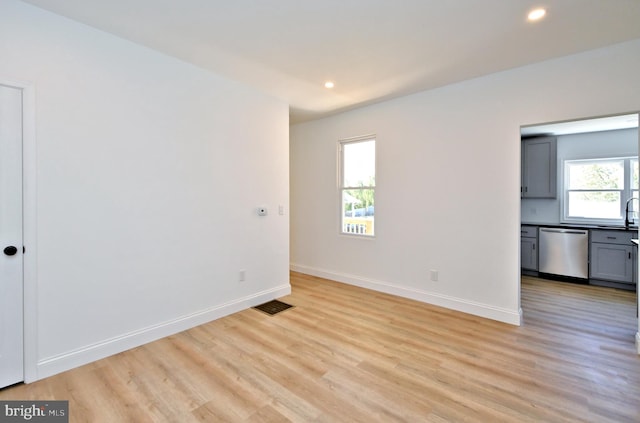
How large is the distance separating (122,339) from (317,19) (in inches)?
120

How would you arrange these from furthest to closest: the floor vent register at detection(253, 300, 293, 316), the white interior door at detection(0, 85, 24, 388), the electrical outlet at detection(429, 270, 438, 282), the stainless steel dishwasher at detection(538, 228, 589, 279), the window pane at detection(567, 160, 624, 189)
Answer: the window pane at detection(567, 160, 624, 189), the stainless steel dishwasher at detection(538, 228, 589, 279), the electrical outlet at detection(429, 270, 438, 282), the floor vent register at detection(253, 300, 293, 316), the white interior door at detection(0, 85, 24, 388)

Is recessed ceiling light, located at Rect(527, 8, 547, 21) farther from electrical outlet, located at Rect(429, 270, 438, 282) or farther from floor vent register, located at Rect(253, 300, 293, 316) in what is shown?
floor vent register, located at Rect(253, 300, 293, 316)

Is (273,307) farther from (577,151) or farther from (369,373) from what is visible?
(577,151)

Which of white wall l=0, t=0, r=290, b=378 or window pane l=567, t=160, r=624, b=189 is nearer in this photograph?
white wall l=0, t=0, r=290, b=378

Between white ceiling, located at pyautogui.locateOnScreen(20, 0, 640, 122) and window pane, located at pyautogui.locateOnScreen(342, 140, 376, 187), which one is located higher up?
white ceiling, located at pyautogui.locateOnScreen(20, 0, 640, 122)

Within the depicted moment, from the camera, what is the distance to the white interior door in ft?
6.84

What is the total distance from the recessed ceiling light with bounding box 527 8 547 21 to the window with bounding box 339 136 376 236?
7.63 ft

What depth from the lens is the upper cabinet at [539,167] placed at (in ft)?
16.8

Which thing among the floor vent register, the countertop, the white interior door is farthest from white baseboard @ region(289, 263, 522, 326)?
the white interior door

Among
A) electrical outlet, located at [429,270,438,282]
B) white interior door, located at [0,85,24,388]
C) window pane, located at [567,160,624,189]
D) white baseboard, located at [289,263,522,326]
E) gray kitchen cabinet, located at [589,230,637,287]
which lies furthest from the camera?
window pane, located at [567,160,624,189]

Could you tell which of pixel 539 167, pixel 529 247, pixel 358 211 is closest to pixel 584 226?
pixel 529 247

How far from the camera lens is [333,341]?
2.82 metres

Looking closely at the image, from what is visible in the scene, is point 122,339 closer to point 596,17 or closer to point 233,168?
point 233,168

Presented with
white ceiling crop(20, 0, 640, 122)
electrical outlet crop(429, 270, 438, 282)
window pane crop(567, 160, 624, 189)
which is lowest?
electrical outlet crop(429, 270, 438, 282)
